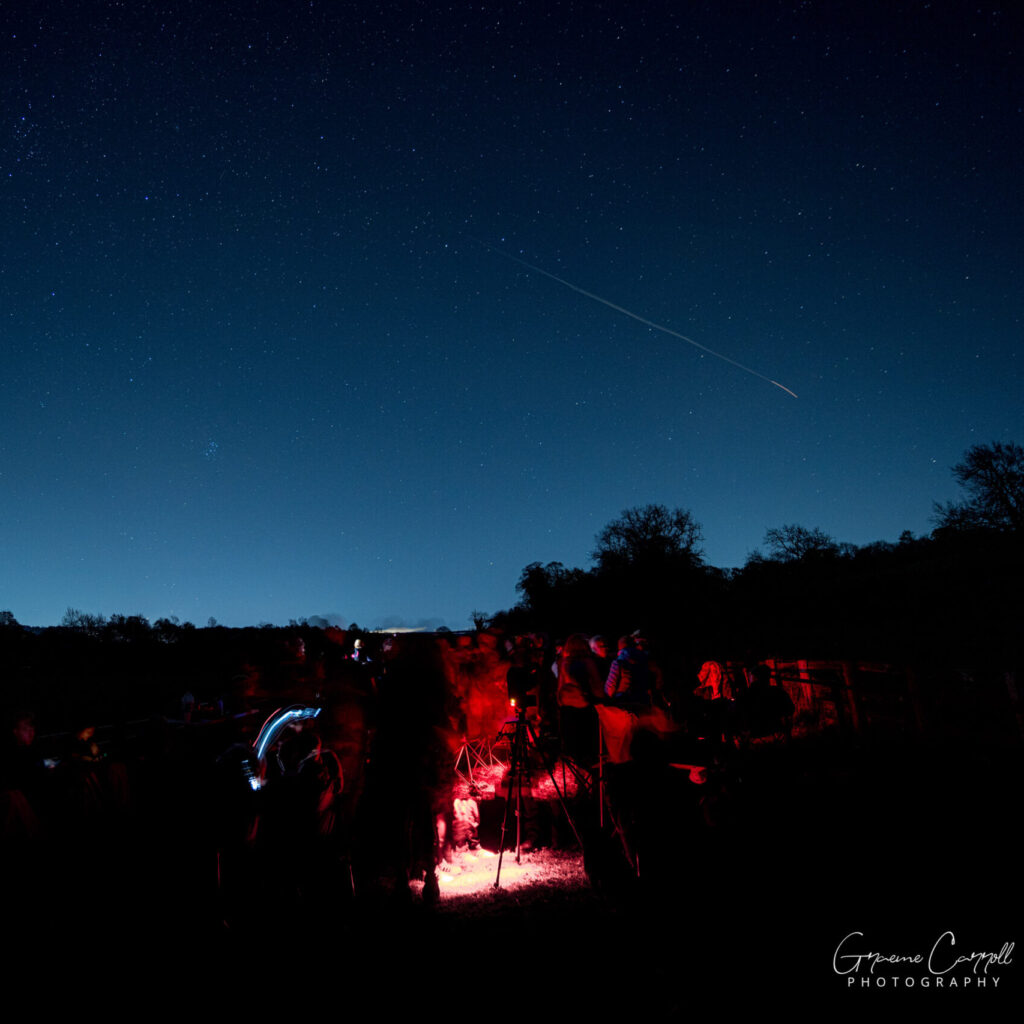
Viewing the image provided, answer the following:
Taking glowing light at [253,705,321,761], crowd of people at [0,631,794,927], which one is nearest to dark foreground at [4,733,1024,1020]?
crowd of people at [0,631,794,927]

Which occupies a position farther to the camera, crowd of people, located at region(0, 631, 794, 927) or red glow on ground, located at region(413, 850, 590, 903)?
red glow on ground, located at region(413, 850, 590, 903)

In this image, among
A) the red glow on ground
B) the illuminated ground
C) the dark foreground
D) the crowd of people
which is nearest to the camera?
the dark foreground

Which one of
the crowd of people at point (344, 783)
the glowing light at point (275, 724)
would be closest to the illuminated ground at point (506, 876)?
the crowd of people at point (344, 783)

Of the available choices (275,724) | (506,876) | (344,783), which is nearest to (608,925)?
(506,876)

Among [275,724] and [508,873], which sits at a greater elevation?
[275,724]

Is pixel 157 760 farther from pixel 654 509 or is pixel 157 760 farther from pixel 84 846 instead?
pixel 654 509

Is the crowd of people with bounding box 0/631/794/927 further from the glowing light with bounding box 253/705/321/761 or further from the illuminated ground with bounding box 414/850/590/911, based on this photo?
the illuminated ground with bounding box 414/850/590/911

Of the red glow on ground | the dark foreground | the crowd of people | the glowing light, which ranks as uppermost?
the glowing light

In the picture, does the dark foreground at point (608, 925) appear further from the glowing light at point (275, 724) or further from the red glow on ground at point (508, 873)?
the glowing light at point (275, 724)

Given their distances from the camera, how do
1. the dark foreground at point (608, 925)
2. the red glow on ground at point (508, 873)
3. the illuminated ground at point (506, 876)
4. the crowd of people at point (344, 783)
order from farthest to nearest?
the red glow on ground at point (508, 873) < the illuminated ground at point (506, 876) < the crowd of people at point (344, 783) < the dark foreground at point (608, 925)

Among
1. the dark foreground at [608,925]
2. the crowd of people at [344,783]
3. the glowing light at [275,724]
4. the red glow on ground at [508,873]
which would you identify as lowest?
the red glow on ground at [508,873]

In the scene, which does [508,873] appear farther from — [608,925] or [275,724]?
[275,724]

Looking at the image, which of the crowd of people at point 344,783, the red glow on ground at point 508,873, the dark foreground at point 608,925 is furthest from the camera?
the red glow on ground at point 508,873

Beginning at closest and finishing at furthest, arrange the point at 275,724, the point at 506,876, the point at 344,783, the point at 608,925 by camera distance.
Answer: the point at 608,925, the point at 275,724, the point at 506,876, the point at 344,783
